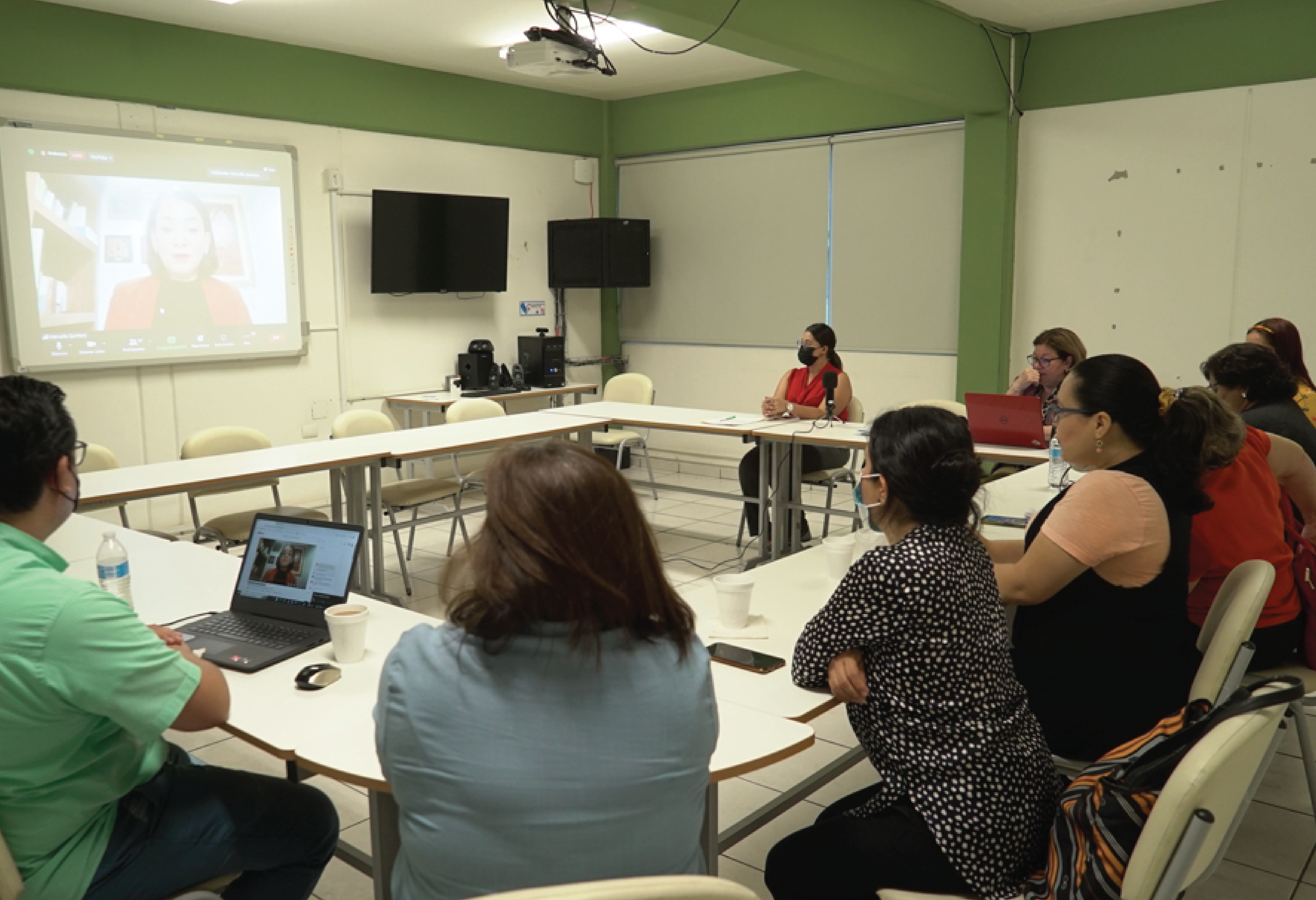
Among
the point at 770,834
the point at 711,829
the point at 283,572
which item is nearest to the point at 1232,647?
the point at 711,829

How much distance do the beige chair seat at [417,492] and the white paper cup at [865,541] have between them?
3008mm

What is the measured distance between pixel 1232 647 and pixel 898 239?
5302mm

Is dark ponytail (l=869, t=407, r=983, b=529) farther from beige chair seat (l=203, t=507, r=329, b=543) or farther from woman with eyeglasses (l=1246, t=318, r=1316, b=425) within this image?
woman with eyeglasses (l=1246, t=318, r=1316, b=425)

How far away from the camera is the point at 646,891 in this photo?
961mm

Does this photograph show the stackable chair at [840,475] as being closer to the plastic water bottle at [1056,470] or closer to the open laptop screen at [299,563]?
the plastic water bottle at [1056,470]

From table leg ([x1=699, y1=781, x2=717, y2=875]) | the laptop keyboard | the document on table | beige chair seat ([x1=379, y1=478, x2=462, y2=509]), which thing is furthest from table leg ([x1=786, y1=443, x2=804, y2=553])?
table leg ([x1=699, y1=781, x2=717, y2=875])

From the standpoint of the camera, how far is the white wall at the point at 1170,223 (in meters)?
5.52

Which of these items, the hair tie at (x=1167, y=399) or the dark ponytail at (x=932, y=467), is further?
the hair tie at (x=1167, y=399)

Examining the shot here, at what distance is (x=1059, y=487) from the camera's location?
12.7ft

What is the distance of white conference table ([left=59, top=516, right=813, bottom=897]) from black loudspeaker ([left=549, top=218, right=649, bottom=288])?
5734 millimetres

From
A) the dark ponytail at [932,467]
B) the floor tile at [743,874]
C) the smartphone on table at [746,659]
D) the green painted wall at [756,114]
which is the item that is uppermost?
the green painted wall at [756,114]

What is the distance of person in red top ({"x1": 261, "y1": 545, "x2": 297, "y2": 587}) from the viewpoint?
235 cm

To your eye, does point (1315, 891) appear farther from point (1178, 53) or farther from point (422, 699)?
point (1178, 53)

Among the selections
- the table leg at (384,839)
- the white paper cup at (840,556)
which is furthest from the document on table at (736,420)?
the table leg at (384,839)
